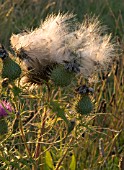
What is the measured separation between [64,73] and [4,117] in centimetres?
31

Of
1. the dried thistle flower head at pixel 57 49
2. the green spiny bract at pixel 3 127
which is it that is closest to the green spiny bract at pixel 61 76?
the dried thistle flower head at pixel 57 49

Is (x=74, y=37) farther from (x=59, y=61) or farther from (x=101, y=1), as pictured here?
(x=101, y=1)

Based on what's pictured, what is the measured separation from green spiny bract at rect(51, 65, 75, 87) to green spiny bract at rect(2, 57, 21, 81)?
142 millimetres

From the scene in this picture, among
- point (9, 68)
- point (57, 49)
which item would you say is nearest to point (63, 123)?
point (57, 49)

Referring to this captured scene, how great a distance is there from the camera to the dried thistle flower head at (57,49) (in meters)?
1.97

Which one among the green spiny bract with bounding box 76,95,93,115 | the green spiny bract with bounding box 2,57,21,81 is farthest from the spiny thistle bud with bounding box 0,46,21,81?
the green spiny bract with bounding box 76,95,93,115

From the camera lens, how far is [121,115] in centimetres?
329

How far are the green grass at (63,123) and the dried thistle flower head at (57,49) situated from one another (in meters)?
0.10

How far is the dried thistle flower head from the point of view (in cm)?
197

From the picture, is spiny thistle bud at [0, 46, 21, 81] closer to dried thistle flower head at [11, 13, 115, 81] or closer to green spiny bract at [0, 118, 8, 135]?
dried thistle flower head at [11, 13, 115, 81]

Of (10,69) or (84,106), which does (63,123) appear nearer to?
(84,106)

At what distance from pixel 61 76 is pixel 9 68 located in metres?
0.21

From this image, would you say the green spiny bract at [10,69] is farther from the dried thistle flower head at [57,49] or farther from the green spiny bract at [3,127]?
the green spiny bract at [3,127]

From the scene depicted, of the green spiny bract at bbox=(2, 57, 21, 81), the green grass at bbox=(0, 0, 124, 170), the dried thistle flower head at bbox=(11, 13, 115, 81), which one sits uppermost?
the dried thistle flower head at bbox=(11, 13, 115, 81)
